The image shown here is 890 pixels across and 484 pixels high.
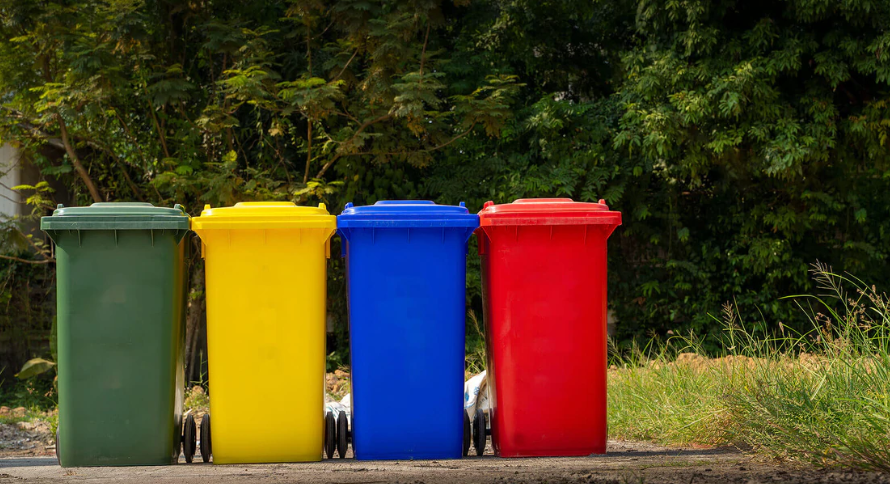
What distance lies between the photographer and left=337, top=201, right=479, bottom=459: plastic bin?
3633 mm

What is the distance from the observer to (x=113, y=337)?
3.48 metres

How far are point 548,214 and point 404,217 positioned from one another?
70cm

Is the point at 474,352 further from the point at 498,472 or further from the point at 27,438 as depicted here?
the point at 498,472

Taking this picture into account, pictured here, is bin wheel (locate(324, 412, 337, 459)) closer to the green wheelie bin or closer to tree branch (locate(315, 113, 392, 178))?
the green wheelie bin

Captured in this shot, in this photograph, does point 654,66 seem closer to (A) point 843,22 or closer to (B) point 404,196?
(A) point 843,22

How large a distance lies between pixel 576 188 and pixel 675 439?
490 cm

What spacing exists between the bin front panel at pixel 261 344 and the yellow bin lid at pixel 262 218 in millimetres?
28

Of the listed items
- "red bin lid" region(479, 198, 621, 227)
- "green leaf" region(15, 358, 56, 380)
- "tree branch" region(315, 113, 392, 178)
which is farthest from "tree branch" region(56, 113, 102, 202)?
"red bin lid" region(479, 198, 621, 227)

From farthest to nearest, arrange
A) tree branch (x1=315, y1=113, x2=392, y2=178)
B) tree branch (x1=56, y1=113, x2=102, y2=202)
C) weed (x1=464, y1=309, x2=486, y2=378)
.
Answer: tree branch (x1=56, y1=113, x2=102, y2=202) → tree branch (x1=315, y1=113, x2=392, y2=178) → weed (x1=464, y1=309, x2=486, y2=378)

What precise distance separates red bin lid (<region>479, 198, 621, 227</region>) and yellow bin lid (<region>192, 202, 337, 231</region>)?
792 mm

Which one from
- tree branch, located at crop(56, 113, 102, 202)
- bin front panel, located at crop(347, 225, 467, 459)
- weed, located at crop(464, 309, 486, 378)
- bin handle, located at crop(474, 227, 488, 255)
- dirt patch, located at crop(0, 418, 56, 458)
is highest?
tree branch, located at crop(56, 113, 102, 202)

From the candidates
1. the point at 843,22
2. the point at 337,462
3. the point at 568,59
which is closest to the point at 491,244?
the point at 337,462

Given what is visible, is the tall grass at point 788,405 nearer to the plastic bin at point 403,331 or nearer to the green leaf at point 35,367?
the plastic bin at point 403,331

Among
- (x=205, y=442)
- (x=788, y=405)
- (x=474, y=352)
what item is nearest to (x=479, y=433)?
(x=205, y=442)
